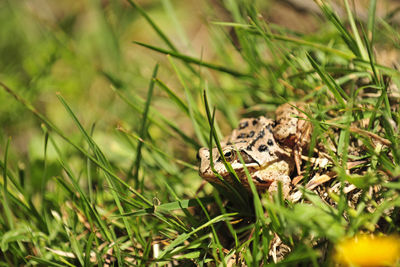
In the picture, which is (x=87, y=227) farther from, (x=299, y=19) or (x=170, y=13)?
(x=299, y=19)

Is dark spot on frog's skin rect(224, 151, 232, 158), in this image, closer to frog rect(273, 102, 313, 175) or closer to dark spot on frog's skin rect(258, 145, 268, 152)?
dark spot on frog's skin rect(258, 145, 268, 152)

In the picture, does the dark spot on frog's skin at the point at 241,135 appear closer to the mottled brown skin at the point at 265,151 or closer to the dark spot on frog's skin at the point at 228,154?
the mottled brown skin at the point at 265,151

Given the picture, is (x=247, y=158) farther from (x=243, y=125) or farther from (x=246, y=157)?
(x=243, y=125)

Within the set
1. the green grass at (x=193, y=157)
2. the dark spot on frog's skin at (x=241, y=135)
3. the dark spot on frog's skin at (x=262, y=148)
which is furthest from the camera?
the dark spot on frog's skin at (x=241, y=135)

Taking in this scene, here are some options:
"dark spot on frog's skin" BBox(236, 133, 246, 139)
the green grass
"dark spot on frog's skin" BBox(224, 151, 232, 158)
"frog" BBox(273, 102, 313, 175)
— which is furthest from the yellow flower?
"dark spot on frog's skin" BBox(236, 133, 246, 139)

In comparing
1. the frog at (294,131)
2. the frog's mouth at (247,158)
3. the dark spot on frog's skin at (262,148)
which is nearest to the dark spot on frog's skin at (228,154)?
the frog's mouth at (247,158)
